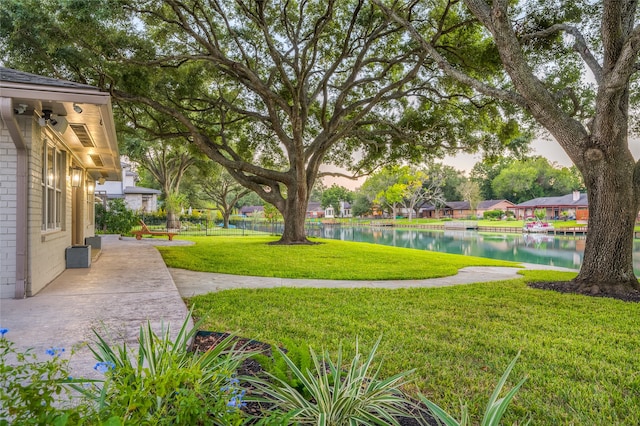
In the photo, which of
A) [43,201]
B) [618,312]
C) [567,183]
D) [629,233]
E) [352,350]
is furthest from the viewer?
[567,183]

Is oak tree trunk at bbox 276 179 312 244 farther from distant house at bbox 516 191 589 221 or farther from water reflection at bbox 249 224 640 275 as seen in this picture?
distant house at bbox 516 191 589 221

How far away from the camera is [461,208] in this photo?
6850 cm

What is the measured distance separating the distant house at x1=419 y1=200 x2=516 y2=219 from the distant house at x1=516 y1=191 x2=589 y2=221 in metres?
2.31

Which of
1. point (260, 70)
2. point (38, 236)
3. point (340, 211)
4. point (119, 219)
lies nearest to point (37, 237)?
point (38, 236)

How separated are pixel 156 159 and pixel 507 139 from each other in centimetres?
2354

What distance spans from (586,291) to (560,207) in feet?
185

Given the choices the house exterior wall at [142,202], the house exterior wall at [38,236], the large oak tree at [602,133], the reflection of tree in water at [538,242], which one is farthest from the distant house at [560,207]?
the house exterior wall at [38,236]

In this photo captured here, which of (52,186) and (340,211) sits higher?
(340,211)

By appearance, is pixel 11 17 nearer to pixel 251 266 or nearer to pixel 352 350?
pixel 251 266

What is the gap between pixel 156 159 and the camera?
28766mm

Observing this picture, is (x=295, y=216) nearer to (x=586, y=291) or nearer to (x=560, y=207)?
(x=586, y=291)

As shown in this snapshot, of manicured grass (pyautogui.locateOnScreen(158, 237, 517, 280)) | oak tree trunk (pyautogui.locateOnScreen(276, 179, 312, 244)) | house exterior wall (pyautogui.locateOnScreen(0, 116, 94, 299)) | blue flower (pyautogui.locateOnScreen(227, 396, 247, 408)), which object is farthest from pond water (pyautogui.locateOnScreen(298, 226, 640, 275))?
house exterior wall (pyautogui.locateOnScreen(0, 116, 94, 299))

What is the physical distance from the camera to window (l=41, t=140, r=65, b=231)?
19.4ft

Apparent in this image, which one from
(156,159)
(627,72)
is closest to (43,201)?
(627,72)
